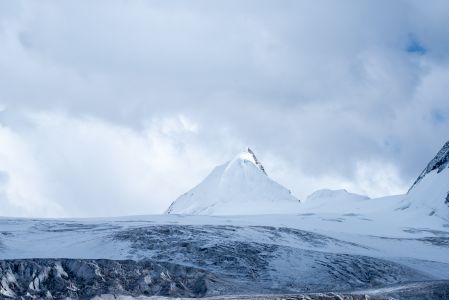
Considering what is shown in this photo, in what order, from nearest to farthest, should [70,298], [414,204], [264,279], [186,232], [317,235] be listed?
[70,298]
[264,279]
[186,232]
[317,235]
[414,204]

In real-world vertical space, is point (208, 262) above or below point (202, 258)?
below

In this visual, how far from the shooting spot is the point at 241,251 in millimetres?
102062

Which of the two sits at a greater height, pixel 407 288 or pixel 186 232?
pixel 186 232

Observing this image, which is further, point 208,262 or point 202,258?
point 202,258

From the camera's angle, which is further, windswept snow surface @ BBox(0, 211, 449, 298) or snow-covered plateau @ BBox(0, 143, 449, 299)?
windswept snow surface @ BBox(0, 211, 449, 298)

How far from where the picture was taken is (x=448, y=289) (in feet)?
275

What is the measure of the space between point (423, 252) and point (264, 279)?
42.4m

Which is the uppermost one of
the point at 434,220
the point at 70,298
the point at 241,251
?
the point at 434,220

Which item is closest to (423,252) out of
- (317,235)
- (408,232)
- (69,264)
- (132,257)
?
(317,235)

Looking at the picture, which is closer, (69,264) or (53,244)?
(69,264)

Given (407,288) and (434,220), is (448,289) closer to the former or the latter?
(407,288)

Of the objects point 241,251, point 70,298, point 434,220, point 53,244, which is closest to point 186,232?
point 241,251

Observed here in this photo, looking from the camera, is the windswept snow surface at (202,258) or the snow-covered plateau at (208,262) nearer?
the snow-covered plateau at (208,262)

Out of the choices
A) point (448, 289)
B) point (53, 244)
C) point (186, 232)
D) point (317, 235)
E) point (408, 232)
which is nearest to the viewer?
point (448, 289)
